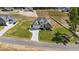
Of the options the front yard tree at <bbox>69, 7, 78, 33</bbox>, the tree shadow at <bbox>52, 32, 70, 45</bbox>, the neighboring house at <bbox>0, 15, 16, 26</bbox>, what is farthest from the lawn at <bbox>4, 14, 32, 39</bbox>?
the front yard tree at <bbox>69, 7, 78, 33</bbox>

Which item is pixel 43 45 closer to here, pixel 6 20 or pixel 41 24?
pixel 41 24

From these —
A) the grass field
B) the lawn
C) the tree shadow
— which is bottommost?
the grass field

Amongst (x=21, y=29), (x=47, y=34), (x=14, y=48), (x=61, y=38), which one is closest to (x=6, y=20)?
(x=21, y=29)

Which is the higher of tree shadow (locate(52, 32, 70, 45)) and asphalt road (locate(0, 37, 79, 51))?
tree shadow (locate(52, 32, 70, 45))

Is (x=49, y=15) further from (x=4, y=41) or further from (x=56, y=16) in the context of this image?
(x=4, y=41)

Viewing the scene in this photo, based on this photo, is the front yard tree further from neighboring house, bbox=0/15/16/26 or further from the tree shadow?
neighboring house, bbox=0/15/16/26

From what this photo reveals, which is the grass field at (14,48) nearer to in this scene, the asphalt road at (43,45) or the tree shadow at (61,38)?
the asphalt road at (43,45)
